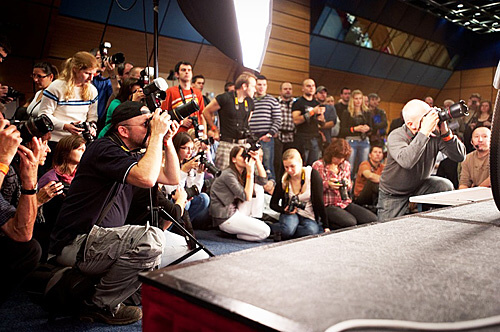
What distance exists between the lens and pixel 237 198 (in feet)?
12.2

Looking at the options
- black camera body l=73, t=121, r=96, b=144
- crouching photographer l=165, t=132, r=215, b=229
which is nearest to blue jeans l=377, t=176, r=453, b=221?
crouching photographer l=165, t=132, r=215, b=229

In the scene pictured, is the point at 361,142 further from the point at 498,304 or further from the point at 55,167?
the point at 498,304

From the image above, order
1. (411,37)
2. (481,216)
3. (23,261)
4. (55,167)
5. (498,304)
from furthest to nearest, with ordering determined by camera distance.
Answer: (411,37) → (55,167) → (23,261) → (481,216) → (498,304)

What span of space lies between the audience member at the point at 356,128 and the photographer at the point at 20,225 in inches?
164

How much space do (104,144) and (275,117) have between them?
2702mm

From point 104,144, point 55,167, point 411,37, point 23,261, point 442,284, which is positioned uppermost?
point 411,37

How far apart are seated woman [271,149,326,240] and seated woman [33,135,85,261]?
170 cm

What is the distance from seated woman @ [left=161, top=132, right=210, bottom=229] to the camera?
3115 mm

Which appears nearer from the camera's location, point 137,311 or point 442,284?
point 442,284

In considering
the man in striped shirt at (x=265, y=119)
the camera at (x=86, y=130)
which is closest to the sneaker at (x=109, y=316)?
the camera at (x=86, y=130)

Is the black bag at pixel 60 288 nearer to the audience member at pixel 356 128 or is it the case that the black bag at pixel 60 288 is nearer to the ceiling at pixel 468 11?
the audience member at pixel 356 128

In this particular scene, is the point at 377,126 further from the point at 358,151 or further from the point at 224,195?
the point at 224,195

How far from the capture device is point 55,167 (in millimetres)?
2402

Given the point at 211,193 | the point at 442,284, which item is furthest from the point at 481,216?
the point at 211,193
